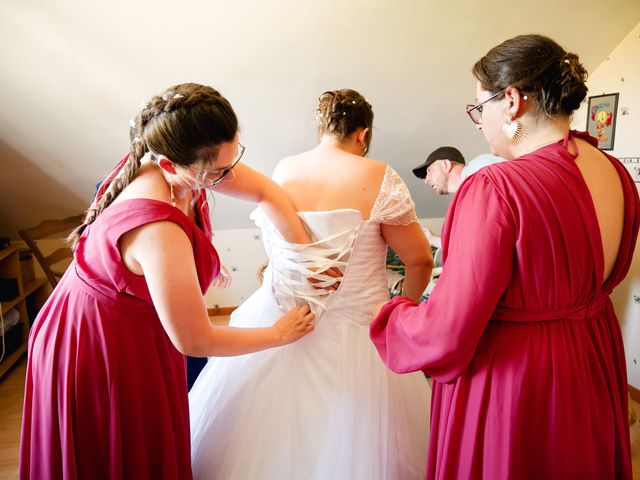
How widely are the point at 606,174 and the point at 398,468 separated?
0.89 m

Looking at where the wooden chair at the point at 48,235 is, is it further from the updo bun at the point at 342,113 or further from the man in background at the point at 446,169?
the man in background at the point at 446,169

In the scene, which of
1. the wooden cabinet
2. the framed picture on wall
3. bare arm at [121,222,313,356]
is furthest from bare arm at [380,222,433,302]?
the wooden cabinet

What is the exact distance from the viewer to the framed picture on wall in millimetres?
2090

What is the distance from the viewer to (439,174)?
7.54ft

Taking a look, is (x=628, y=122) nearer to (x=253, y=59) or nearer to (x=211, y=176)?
(x=253, y=59)

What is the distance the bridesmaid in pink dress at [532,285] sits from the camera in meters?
0.75

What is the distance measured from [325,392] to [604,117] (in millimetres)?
1956

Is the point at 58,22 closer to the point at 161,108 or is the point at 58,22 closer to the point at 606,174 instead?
the point at 161,108

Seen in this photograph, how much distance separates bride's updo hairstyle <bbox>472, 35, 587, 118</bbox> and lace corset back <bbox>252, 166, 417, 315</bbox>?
16.6 inches

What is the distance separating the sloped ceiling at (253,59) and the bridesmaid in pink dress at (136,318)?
3.36 ft

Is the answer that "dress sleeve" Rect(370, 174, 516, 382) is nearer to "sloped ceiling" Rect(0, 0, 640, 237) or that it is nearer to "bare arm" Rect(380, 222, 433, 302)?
"bare arm" Rect(380, 222, 433, 302)

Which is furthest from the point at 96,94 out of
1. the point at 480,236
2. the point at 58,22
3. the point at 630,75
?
the point at 630,75

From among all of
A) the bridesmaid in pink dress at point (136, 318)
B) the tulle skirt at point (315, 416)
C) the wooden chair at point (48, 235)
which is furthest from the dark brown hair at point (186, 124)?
the wooden chair at point (48, 235)

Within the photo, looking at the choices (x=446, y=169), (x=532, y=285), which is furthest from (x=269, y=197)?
(x=446, y=169)
